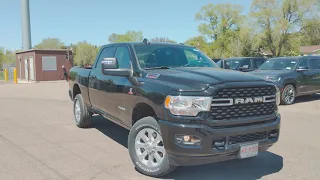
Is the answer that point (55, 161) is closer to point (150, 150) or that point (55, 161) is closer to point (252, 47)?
point (150, 150)

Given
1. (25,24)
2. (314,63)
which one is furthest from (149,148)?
(25,24)

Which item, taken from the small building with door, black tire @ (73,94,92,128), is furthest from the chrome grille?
the small building with door

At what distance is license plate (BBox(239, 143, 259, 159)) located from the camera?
3.98 meters

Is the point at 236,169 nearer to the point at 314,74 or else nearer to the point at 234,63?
the point at 314,74

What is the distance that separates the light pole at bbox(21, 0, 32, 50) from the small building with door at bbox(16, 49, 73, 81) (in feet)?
21.9

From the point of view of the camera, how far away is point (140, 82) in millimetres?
4648

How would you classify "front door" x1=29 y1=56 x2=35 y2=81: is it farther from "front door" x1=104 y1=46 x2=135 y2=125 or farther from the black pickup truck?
the black pickup truck

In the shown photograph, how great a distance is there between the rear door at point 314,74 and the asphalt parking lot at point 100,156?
422 centimetres

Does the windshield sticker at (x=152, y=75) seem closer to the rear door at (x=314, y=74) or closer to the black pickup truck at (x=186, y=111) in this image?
the black pickup truck at (x=186, y=111)

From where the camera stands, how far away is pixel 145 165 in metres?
4.40

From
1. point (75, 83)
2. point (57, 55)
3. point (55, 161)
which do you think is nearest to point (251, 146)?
point (55, 161)

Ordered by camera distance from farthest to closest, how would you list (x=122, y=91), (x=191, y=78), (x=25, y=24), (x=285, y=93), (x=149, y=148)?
1. (x=25, y=24)
2. (x=285, y=93)
3. (x=122, y=91)
4. (x=149, y=148)
5. (x=191, y=78)

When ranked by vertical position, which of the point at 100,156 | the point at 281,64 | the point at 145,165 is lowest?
the point at 100,156

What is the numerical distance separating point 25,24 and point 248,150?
37.5m
